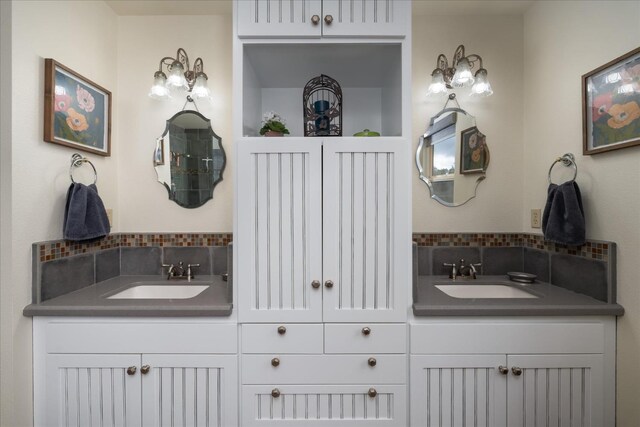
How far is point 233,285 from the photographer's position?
1.46 metres

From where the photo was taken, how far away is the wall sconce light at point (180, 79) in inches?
73.7

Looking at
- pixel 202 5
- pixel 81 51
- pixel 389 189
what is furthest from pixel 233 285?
pixel 202 5

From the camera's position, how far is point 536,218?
1.93 meters

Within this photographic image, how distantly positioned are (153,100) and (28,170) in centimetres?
84

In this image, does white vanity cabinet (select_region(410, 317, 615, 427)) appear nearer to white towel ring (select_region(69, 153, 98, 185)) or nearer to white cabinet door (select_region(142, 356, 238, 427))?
white cabinet door (select_region(142, 356, 238, 427))

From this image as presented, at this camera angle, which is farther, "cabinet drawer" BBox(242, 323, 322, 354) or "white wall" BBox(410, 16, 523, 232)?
"white wall" BBox(410, 16, 523, 232)

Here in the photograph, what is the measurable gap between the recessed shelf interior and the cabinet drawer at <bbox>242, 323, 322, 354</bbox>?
91cm

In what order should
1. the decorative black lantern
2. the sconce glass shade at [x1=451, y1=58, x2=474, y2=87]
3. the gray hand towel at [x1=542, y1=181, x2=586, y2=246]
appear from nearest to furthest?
the gray hand towel at [x1=542, y1=181, x2=586, y2=246], the decorative black lantern, the sconce glass shade at [x1=451, y1=58, x2=474, y2=87]

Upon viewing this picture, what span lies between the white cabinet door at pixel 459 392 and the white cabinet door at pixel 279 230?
56 centimetres

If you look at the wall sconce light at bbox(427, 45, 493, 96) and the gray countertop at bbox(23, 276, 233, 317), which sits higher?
the wall sconce light at bbox(427, 45, 493, 96)

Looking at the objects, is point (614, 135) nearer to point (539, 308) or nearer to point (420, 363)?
point (539, 308)

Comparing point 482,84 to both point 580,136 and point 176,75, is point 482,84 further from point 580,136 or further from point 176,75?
point 176,75

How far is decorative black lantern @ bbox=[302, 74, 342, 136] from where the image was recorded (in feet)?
5.36

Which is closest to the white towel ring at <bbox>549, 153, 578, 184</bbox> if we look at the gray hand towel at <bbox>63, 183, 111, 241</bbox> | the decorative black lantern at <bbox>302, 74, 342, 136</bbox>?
the decorative black lantern at <bbox>302, 74, 342, 136</bbox>
